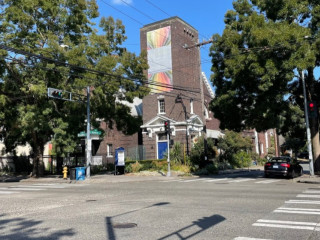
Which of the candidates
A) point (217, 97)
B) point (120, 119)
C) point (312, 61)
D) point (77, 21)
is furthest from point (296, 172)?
point (77, 21)

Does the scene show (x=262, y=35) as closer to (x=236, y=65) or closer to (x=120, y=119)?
(x=236, y=65)

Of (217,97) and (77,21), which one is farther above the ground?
(77,21)

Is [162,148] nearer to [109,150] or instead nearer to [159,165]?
[159,165]

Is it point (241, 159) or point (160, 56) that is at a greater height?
point (160, 56)

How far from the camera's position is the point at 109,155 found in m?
40.1

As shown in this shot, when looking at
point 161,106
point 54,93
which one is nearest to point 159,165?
point 161,106

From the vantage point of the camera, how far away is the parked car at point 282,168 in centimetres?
2106

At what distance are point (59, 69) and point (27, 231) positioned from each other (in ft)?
50.9

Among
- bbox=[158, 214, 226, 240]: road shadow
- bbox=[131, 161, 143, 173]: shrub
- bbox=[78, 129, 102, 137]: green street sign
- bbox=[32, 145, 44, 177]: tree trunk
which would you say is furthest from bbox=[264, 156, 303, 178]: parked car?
bbox=[32, 145, 44, 177]: tree trunk

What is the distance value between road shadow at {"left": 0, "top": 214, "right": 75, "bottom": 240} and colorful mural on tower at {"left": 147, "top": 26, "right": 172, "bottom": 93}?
25.9 metres

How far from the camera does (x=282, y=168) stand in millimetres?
21234

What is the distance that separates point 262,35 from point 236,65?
7.56 feet

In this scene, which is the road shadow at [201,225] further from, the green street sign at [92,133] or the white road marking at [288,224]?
the green street sign at [92,133]

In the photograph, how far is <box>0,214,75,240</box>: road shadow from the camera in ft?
22.5
